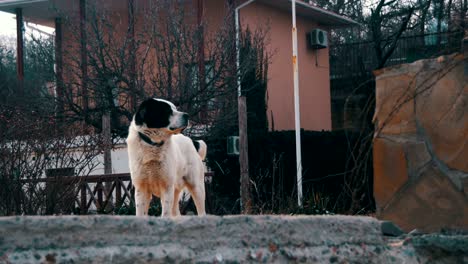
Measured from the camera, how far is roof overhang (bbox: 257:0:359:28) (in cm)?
2041

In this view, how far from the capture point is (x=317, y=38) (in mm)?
21984

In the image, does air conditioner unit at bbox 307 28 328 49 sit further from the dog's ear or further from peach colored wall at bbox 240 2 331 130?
the dog's ear

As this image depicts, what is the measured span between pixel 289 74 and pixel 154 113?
14785 millimetres

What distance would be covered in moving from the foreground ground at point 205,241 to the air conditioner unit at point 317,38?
1955 cm

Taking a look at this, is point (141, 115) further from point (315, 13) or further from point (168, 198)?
point (315, 13)

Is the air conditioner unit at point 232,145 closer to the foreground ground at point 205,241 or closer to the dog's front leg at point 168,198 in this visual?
the dog's front leg at point 168,198

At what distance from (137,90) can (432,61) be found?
966 centimetres

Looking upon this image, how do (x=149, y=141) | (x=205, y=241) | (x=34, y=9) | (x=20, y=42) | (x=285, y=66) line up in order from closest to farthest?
(x=205, y=241) → (x=149, y=141) → (x=20, y=42) → (x=34, y=9) → (x=285, y=66)

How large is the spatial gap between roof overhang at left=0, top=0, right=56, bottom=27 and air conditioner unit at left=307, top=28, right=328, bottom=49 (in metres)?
7.48

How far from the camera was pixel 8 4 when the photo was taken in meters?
20.5

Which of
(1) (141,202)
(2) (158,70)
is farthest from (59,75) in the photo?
(1) (141,202)

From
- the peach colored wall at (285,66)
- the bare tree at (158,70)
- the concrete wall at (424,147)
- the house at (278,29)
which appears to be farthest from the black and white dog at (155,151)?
the peach colored wall at (285,66)

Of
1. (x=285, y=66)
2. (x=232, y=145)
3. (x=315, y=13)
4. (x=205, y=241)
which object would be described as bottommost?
(x=232, y=145)

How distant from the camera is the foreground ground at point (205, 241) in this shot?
2.20 metres
